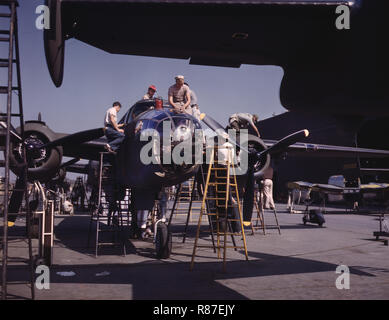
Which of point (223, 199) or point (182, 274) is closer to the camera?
point (182, 274)

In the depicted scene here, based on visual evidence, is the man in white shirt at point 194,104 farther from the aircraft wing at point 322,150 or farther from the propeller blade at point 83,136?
the aircraft wing at point 322,150

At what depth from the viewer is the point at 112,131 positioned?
1008 cm

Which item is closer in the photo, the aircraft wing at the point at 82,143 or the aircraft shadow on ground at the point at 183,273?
the aircraft shadow on ground at the point at 183,273

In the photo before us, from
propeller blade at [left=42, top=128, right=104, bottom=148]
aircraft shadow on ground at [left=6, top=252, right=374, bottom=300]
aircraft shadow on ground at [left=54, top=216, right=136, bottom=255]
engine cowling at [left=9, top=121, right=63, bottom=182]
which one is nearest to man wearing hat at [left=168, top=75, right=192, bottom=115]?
propeller blade at [left=42, top=128, right=104, bottom=148]

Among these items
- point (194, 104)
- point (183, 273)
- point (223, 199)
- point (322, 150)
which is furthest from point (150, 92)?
point (322, 150)

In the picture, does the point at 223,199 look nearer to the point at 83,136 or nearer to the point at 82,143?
the point at 83,136

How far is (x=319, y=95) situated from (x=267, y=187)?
59.1 feet

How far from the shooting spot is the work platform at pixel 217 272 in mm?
5609

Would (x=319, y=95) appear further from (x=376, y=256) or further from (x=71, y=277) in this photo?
(x=376, y=256)

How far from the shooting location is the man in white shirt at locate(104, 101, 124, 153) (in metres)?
9.91

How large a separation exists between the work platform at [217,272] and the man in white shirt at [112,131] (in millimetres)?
2848

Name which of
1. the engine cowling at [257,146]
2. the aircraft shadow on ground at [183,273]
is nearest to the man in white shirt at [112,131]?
the aircraft shadow on ground at [183,273]

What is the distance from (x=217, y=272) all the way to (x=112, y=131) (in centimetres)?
496

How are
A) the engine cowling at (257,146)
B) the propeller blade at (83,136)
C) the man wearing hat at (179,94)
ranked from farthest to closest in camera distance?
the engine cowling at (257,146) < the man wearing hat at (179,94) < the propeller blade at (83,136)
